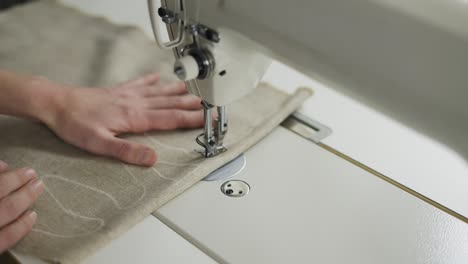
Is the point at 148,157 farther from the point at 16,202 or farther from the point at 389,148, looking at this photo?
the point at 389,148

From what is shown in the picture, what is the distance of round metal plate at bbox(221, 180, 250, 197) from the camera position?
2.74 ft

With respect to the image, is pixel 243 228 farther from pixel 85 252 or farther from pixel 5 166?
pixel 5 166

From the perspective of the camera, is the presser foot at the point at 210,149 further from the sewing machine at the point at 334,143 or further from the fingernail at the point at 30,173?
the fingernail at the point at 30,173

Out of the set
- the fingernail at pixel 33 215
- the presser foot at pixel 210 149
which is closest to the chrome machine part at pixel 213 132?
the presser foot at pixel 210 149

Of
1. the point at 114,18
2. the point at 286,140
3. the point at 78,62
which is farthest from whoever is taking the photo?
the point at 114,18

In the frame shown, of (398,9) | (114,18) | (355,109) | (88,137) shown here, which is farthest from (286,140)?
(114,18)

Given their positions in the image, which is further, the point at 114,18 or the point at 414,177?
the point at 114,18

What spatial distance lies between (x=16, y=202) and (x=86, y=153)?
0.54ft

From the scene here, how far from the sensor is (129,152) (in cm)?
89

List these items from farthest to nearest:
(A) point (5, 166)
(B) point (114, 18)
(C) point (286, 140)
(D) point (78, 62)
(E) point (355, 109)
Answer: (B) point (114, 18) < (D) point (78, 62) < (E) point (355, 109) < (C) point (286, 140) < (A) point (5, 166)

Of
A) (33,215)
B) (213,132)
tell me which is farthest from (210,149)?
(33,215)

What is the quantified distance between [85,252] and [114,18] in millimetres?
808

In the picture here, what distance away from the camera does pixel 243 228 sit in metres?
0.77

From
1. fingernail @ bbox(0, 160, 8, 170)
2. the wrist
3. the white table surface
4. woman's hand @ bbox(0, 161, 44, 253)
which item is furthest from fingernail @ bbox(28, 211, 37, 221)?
the white table surface
